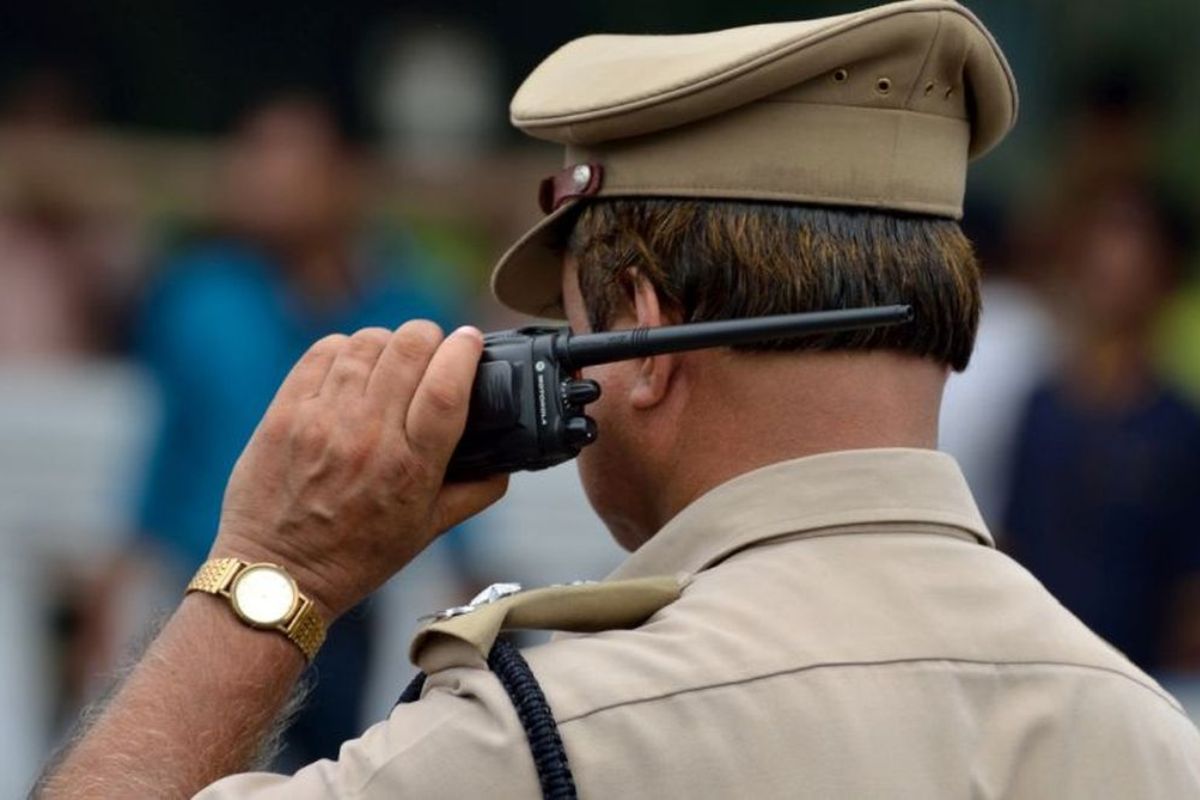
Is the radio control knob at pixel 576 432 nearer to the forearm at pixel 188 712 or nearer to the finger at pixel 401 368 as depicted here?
the finger at pixel 401 368

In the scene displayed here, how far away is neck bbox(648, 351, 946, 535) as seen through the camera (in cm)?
242

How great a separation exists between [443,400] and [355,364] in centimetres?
11

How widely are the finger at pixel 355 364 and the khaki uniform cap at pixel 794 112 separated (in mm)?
251

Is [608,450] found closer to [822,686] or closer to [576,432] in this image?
[576,432]

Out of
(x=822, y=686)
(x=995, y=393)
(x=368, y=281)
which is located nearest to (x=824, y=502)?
(x=822, y=686)

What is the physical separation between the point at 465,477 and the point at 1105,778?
2.17ft

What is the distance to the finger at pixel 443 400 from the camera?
241cm

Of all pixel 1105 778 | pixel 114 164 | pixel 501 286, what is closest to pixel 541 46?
pixel 114 164

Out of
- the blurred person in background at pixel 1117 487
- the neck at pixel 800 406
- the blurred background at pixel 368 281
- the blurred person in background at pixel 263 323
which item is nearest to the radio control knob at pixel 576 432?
the neck at pixel 800 406

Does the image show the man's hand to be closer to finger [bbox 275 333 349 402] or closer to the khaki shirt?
finger [bbox 275 333 349 402]

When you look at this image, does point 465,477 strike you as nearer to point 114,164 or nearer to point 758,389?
point 758,389

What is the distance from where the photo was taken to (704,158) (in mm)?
2477

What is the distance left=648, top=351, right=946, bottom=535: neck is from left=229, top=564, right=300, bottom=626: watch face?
0.40 meters

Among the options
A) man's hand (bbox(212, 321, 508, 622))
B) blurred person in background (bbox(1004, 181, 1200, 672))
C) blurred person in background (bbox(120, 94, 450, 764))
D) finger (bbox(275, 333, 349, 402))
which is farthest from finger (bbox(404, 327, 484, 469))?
blurred person in background (bbox(1004, 181, 1200, 672))
